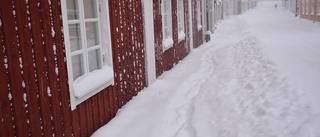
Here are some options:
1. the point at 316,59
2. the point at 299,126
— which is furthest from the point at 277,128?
the point at 316,59

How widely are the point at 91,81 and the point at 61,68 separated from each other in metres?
0.59

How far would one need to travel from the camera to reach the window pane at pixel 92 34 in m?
4.21

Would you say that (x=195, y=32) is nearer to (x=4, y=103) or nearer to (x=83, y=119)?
(x=83, y=119)

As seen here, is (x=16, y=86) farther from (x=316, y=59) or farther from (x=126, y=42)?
(x=316, y=59)

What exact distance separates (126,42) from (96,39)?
3.45 ft

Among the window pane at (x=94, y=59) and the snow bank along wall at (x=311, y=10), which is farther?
the snow bank along wall at (x=311, y=10)

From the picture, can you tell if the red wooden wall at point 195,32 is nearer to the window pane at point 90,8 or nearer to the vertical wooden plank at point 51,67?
the window pane at point 90,8

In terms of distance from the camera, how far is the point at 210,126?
13.6 ft

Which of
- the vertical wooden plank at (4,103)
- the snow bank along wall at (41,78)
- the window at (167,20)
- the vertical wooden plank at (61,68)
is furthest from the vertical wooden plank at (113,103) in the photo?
the window at (167,20)

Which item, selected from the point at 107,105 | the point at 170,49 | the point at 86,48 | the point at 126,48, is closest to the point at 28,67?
the point at 86,48

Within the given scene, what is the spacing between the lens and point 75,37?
3.86 m

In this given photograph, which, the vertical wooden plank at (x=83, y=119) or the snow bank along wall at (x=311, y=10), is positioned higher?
the snow bank along wall at (x=311, y=10)

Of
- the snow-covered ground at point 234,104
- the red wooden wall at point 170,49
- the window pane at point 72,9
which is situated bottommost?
the snow-covered ground at point 234,104

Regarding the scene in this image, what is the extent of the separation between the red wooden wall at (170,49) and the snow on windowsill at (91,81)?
301cm
